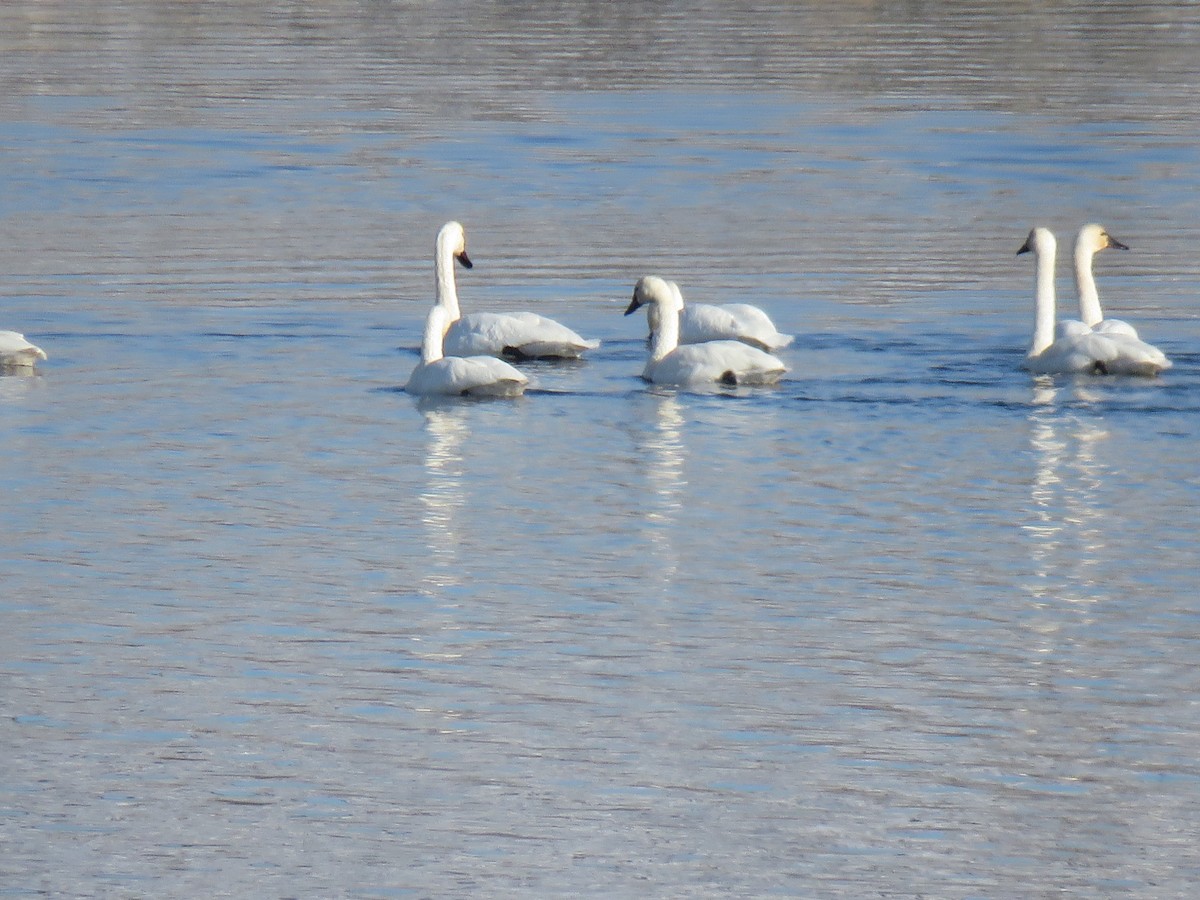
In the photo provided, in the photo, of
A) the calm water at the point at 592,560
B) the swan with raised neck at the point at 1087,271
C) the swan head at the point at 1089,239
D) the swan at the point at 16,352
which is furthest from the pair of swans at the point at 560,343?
the swan at the point at 16,352

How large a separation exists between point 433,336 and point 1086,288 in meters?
4.85

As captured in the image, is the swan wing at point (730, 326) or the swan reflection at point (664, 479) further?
the swan wing at point (730, 326)

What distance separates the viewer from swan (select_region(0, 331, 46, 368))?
16.8 meters

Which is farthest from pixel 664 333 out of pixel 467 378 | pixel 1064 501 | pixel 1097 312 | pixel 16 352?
pixel 1064 501

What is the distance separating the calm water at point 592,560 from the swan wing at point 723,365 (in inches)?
9.7

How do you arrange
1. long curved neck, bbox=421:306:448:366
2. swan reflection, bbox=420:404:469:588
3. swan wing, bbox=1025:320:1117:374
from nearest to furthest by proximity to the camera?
swan reflection, bbox=420:404:469:588 → swan wing, bbox=1025:320:1117:374 → long curved neck, bbox=421:306:448:366

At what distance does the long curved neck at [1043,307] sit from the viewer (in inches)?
676

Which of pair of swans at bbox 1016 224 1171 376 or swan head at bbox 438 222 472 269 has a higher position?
swan head at bbox 438 222 472 269

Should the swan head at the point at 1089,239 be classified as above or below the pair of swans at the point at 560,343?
above

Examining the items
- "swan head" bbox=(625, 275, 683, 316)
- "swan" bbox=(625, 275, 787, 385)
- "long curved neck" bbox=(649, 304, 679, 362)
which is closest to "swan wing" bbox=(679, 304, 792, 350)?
"swan head" bbox=(625, 275, 683, 316)

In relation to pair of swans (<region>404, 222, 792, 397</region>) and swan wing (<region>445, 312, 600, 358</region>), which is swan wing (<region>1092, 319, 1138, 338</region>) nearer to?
pair of swans (<region>404, 222, 792, 397</region>)

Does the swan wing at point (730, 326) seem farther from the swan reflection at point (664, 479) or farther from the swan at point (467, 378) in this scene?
the swan at point (467, 378)

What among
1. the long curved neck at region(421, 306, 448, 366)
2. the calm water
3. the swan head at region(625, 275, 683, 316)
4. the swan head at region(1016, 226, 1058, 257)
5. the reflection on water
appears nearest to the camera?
the calm water

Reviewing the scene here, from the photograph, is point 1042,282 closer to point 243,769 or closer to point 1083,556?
point 1083,556
